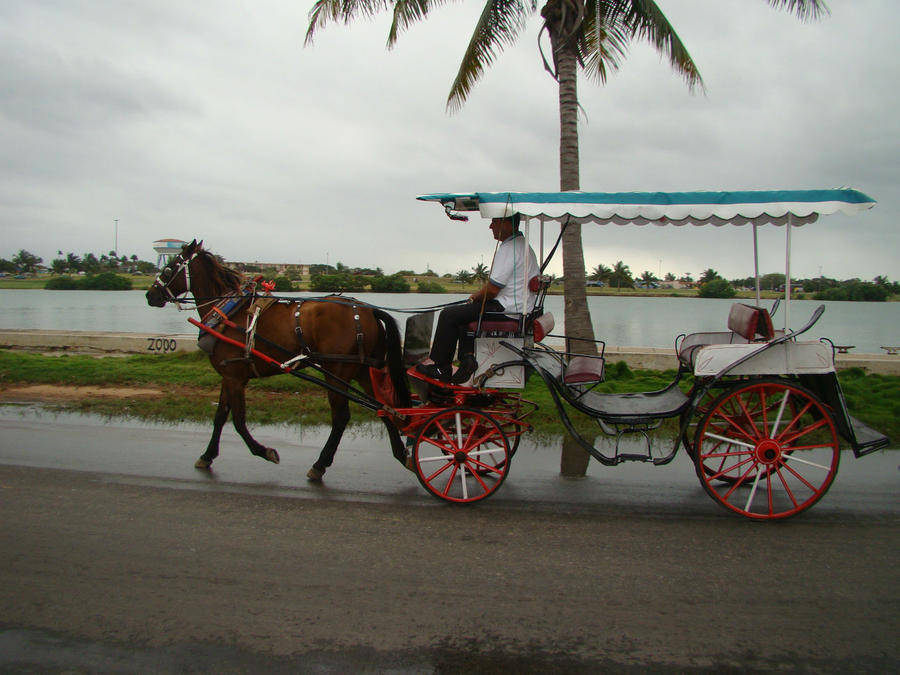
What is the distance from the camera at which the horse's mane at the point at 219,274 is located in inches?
265

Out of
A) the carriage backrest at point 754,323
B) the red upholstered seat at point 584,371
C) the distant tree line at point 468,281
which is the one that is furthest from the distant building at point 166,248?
the carriage backrest at point 754,323

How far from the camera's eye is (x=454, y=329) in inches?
222

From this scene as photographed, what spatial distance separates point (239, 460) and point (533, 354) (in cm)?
334

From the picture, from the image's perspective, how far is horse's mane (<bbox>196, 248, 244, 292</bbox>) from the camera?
6.72 meters

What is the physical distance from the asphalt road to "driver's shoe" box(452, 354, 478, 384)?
108 centimetres

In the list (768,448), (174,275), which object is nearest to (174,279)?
(174,275)

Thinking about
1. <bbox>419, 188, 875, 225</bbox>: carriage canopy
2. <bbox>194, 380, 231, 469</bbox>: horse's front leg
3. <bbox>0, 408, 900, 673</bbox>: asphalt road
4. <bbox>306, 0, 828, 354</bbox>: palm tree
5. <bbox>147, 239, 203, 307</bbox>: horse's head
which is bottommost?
<bbox>0, 408, 900, 673</bbox>: asphalt road

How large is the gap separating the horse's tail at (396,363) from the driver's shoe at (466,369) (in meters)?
0.74

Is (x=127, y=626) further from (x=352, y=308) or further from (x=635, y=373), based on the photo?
(x=635, y=373)

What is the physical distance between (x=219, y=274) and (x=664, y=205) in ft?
15.2

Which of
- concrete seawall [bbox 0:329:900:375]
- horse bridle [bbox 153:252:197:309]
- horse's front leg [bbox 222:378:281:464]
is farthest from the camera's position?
concrete seawall [bbox 0:329:900:375]

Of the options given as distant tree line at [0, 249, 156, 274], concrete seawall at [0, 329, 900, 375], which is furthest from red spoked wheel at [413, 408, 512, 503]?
distant tree line at [0, 249, 156, 274]

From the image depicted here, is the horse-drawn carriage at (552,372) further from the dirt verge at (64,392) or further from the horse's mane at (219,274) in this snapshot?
the dirt verge at (64,392)

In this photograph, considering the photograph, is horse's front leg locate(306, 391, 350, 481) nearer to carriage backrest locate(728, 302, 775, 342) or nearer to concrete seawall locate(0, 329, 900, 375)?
carriage backrest locate(728, 302, 775, 342)
